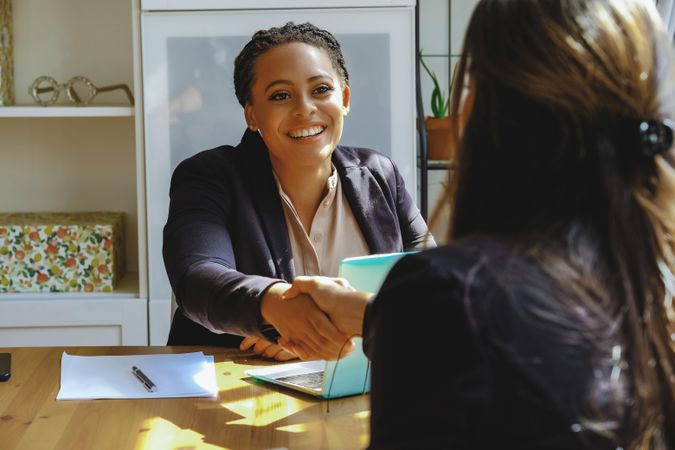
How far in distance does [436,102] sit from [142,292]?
1.16 meters

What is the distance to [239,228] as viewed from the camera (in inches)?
78.8

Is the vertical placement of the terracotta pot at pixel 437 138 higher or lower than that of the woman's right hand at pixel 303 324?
higher

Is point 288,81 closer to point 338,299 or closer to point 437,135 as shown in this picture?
point 338,299

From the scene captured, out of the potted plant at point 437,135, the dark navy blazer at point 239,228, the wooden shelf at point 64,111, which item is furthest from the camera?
the potted plant at point 437,135

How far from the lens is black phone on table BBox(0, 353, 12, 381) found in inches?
65.2

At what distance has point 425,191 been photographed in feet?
9.94

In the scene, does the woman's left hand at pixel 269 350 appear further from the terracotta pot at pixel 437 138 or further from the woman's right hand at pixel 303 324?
the terracotta pot at pixel 437 138

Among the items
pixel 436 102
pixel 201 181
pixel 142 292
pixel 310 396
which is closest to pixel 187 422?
pixel 310 396

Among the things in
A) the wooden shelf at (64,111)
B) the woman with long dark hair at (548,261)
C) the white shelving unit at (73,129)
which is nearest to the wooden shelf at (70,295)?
the white shelving unit at (73,129)

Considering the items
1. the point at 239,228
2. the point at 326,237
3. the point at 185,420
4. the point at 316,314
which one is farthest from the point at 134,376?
the point at 326,237

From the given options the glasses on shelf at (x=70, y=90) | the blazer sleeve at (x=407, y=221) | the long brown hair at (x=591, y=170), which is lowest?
the blazer sleeve at (x=407, y=221)

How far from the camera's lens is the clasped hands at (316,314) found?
4.81 ft

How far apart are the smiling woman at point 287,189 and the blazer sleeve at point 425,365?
1.00 metres

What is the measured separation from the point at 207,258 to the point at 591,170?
3.49 ft
